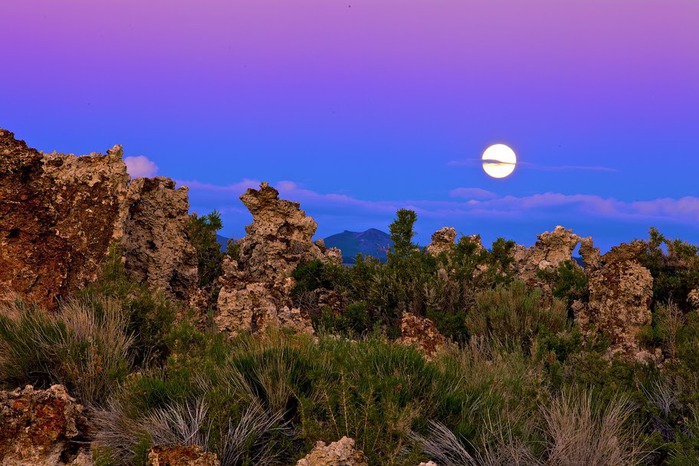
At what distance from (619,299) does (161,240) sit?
7076mm

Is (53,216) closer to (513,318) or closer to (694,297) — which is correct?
(513,318)

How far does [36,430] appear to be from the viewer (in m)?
5.09

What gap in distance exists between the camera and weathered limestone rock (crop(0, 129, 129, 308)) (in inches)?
339

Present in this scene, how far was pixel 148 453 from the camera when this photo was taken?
15.5ft

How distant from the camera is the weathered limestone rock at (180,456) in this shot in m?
4.45

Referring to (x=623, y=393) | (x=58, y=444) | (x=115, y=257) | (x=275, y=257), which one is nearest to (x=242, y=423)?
(x=58, y=444)

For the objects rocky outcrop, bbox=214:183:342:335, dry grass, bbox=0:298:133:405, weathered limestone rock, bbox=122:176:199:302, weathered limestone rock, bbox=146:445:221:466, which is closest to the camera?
weathered limestone rock, bbox=146:445:221:466

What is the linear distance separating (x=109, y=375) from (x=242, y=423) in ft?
5.76

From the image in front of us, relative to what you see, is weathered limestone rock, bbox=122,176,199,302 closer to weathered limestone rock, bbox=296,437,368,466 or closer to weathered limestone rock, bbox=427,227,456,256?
weathered limestone rock, bbox=296,437,368,466

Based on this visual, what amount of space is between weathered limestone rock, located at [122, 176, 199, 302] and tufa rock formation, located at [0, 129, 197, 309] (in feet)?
0.06

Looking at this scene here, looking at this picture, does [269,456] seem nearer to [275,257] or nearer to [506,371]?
[506,371]

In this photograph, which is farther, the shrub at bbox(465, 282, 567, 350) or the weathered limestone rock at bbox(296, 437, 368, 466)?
the shrub at bbox(465, 282, 567, 350)

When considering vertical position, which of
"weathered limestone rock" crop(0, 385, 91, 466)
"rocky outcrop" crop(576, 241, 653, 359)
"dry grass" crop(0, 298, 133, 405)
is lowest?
"weathered limestone rock" crop(0, 385, 91, 466)

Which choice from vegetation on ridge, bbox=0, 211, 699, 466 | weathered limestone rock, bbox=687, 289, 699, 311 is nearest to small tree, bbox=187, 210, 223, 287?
vegetation on ridge, bbox=0, 211, 699, 466
